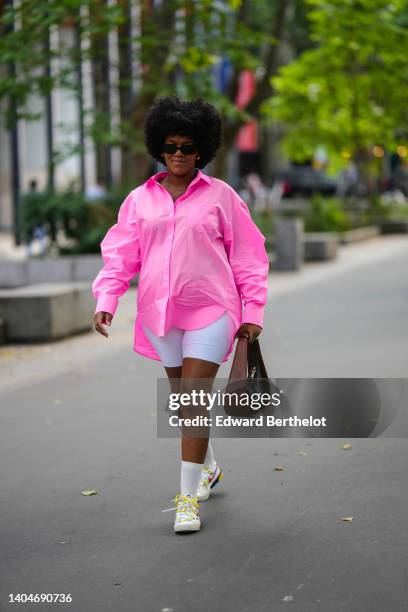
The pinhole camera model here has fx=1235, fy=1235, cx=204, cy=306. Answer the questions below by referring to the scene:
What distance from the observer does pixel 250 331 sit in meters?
5.14

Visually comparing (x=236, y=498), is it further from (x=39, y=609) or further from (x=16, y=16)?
(x=16, y=16)

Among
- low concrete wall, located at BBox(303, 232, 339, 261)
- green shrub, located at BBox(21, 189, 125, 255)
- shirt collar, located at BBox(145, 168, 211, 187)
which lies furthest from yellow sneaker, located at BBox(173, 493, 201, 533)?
low concrete wall, located at BBox(303, 232, 339, 261)

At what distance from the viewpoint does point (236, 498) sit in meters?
5.68

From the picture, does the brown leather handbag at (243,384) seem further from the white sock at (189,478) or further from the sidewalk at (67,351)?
the sidewalk at (67,351)

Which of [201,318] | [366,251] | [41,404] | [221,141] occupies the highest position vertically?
[221,141]

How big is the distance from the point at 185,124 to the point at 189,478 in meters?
1.49

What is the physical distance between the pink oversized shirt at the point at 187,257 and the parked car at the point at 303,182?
1972 inches

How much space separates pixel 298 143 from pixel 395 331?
71.4 feet

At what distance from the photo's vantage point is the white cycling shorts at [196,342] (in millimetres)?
5113

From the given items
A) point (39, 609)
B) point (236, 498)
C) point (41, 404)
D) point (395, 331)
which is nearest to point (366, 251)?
point (395, 331)

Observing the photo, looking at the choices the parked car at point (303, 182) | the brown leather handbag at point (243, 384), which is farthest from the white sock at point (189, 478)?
the parked car at point (303, 182)

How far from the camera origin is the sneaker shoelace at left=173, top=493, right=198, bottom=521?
5.10 m

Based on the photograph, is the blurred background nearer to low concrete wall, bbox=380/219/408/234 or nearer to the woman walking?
low concrete wall, bbox=380/219/408/234

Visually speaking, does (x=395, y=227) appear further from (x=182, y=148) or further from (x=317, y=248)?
(x=182, y=148)
